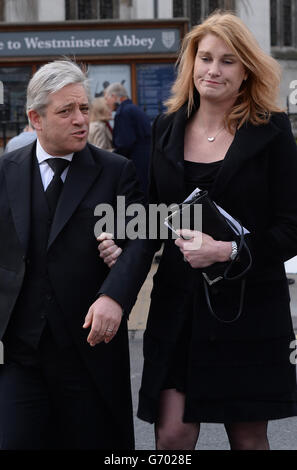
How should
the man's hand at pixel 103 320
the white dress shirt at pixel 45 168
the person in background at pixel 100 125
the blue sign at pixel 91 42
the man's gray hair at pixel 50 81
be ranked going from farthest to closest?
the blue sign at pixel 91 42
the person in background at pixel 100 125
the white dress shirt at pixel 45 168
the man's gray hair at pixel 50 81
the man's hand at pixel 103 320

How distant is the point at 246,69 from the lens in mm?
3107

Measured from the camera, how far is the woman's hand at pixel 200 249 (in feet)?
9.62

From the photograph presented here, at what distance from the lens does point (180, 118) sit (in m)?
3.21

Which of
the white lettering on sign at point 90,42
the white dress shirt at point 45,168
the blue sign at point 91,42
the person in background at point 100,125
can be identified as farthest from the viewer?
the white lettering on sign at point 90,42

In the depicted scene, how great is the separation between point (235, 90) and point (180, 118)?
232 mm

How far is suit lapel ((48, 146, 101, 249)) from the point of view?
305cm

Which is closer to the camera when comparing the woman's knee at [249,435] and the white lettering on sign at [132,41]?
the woman's knee at [249,435]

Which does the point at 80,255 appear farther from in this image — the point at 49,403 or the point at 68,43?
the point at 68,43

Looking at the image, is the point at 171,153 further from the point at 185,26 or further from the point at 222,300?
the point at 185,26

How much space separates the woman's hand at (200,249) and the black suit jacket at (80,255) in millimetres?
228

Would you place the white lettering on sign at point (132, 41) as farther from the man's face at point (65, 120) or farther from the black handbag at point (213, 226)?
the black handbag at point (213, 226)

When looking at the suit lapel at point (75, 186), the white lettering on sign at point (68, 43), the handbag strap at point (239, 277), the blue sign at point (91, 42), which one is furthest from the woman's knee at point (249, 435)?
the white lettering on sign at point (68, 43)
